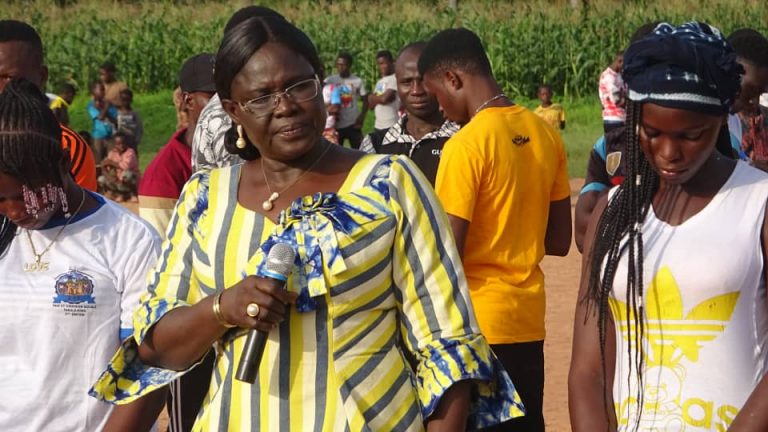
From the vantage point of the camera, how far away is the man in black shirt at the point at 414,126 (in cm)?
670

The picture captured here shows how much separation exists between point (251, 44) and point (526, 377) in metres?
2.62

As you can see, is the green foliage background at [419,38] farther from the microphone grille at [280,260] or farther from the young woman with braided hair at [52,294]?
the microphone grille at [280,260]

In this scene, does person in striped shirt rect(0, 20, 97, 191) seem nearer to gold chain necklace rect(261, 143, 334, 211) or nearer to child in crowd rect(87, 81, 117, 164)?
gold chain necklace rect(261, 143, 334, 211)

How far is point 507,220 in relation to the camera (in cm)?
563

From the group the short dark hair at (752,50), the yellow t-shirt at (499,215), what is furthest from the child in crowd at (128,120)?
the yellow t-shirt at (499,215)

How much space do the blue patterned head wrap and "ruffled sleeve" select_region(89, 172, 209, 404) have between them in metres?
1.17

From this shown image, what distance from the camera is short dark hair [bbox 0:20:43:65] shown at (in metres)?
6.01

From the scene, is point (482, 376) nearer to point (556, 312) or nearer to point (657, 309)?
point (657, 309)

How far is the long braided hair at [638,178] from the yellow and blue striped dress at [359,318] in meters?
0.36

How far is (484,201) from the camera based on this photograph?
5609 mm

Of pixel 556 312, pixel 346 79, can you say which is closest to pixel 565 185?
pixel 556 312

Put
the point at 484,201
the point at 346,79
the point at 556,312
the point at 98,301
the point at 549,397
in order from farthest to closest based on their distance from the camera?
the point at 346,79 < the point at 556,312 < the point at 549,397 < the point at 484,201 < the point at 98,301

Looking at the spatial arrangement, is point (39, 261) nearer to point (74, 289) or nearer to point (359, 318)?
point (74, 289)

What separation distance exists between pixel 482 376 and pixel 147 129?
24.7 metres
